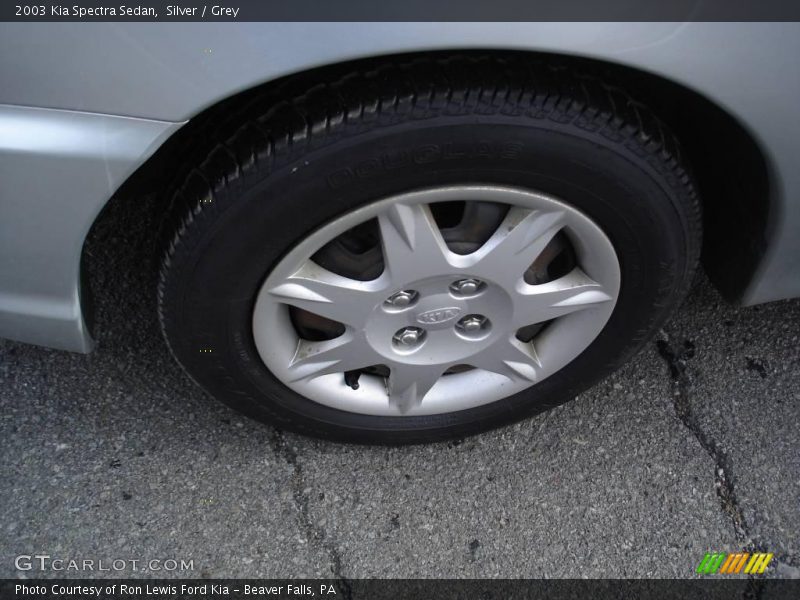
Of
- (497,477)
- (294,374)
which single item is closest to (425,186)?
(294,374)

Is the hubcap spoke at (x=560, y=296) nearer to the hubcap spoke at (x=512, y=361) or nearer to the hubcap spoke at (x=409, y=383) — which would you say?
the hubcap spoke at (x=512, y=361)

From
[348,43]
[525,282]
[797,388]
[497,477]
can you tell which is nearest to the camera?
[348,43]

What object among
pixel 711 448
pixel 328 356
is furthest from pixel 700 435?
pixel 328 356

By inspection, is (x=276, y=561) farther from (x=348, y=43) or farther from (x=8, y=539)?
(x=348, y=43)

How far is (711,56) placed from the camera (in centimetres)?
132

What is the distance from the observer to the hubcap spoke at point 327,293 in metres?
1.58

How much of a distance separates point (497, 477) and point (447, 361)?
0.37 m

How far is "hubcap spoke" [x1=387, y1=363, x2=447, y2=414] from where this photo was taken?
71.6 inches

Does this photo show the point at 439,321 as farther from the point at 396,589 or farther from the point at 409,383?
the point at 396,589

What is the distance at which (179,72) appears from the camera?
4.12ft

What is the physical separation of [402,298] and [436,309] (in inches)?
3.1

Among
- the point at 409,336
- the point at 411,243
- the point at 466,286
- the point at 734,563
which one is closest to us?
the point at 411,243

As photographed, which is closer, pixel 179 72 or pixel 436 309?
pixel 179 72

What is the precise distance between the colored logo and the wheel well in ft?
1.95
